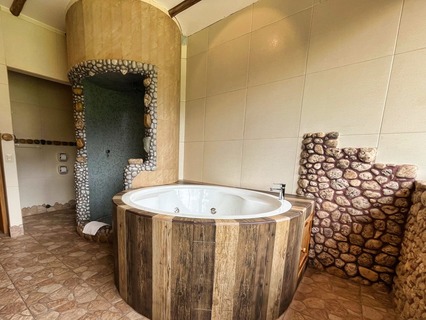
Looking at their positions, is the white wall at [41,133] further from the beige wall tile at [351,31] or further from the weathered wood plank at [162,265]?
the beige wall tile at [351,31]

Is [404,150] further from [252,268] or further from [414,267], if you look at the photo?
[252,268]

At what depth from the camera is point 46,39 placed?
2.35 metres

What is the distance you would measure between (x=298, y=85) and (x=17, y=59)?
3356mm

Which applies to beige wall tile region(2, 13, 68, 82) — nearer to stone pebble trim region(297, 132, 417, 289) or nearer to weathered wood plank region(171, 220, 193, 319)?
weathered wood plank region(171, 220, 193, 319)

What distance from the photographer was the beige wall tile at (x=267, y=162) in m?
1.95

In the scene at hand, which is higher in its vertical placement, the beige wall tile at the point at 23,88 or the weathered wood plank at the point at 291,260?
the beige wall tile at the point at 23,88

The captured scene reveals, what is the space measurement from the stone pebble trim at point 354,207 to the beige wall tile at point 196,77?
1.65m

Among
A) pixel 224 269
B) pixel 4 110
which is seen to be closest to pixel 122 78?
pixel 4 110

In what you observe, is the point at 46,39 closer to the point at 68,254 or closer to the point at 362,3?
the point at 68,254

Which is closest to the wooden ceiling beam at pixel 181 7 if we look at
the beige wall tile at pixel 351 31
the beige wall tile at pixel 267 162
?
the beige wall tile at pixel 351 31

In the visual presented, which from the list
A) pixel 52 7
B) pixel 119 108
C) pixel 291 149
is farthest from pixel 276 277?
pixel 52 7

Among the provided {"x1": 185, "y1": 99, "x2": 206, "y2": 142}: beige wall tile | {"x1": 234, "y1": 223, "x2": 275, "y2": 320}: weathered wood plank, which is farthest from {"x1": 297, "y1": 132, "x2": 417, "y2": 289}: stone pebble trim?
{"x1": 185, "y1": 99, "x2": 206, "y2": 142}: beige wall tile

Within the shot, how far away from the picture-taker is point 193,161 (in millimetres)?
2828

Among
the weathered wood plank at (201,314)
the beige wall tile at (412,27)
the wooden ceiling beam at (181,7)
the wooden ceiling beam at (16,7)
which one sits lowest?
the weathered wood plank at (201,314)
